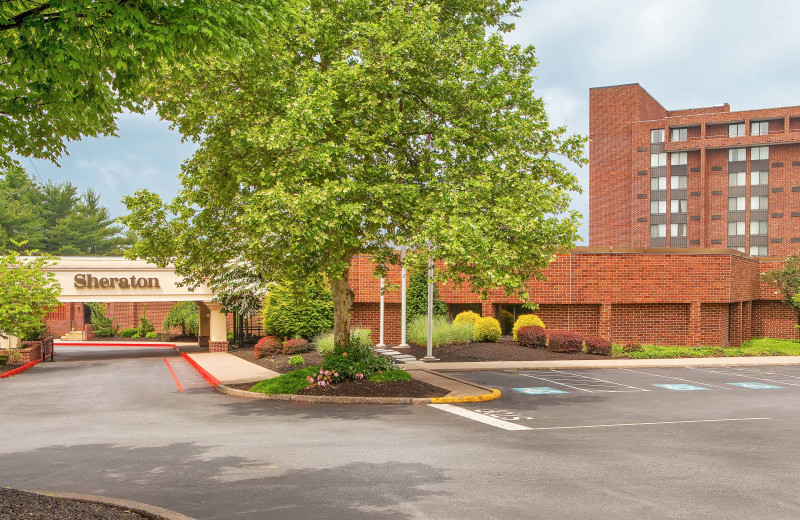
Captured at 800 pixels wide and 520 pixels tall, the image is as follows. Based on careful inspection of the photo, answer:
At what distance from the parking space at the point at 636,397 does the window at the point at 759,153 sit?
164 ft

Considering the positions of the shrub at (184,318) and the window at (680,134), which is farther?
the window at (680,134)

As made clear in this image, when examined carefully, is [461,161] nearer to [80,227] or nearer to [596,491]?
[596,491]

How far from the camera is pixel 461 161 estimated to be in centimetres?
1794

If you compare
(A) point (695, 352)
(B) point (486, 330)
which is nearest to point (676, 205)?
(A) point (695, 352)

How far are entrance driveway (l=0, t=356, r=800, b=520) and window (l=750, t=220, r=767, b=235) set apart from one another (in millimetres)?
56785

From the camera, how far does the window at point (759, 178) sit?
69.2m

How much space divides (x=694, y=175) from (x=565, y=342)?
50458 mm

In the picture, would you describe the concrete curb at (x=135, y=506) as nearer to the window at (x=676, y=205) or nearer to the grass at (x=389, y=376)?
the grass at (x=389, y=376)

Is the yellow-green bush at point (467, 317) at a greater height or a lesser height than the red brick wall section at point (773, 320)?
greater

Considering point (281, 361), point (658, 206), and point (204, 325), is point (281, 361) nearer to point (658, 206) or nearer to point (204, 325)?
point (204, 325)

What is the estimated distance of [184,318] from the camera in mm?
51125

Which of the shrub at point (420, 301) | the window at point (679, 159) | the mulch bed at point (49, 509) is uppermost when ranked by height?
the window at point (679, 159)

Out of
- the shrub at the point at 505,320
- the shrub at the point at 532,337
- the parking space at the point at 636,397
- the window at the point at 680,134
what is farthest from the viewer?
the window at the point at 680,134

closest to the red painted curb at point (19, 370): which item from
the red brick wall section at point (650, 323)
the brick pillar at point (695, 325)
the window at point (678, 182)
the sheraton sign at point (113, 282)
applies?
the sheraton sign at point (113, 282)
